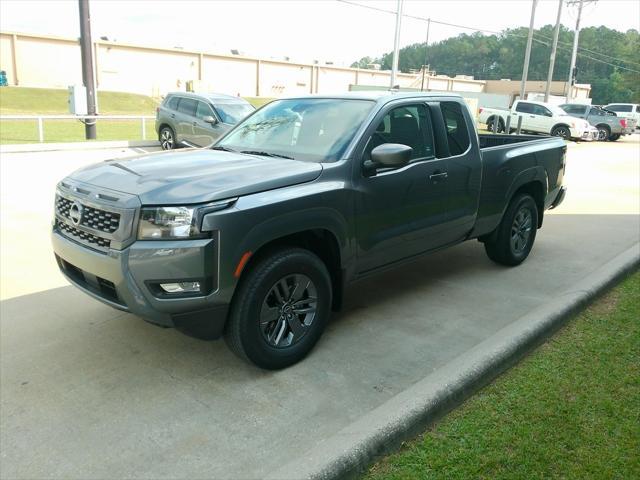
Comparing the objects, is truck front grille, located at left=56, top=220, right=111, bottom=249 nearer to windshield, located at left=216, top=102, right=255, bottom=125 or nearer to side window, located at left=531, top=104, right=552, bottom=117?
windshield, located at left=216, top=102, right=255, bottom=125

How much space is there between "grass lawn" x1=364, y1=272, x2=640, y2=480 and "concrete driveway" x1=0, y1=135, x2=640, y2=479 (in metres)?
0.50

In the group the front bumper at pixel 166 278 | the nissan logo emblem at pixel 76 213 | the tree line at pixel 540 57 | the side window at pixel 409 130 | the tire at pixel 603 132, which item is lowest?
the tire at pixel 603 132

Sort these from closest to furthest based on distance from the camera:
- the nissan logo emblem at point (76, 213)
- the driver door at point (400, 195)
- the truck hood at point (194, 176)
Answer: the truck hood at point (194, 176) → the nissan logo emblem at point (76, 213) → the driver door at point (400, 195)

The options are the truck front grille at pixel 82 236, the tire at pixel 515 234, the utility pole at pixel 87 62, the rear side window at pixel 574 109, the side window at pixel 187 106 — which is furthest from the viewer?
the rear side window at pixel 574 109

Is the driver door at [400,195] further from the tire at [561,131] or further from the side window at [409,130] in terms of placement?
the tire at [561,131]

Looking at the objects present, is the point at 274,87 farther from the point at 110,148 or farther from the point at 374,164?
the point at 374,164

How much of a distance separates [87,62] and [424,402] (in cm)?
1763

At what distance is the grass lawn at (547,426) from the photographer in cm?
276

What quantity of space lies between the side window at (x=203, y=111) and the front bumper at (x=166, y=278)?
1134 centimetres

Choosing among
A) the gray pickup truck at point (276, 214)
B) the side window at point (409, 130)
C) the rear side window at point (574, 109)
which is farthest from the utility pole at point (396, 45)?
the side window at point (409, 130)

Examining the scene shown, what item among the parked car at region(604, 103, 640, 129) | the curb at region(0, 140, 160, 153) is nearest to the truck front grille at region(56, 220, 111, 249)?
the curb at region(0, 140, 160, 153)

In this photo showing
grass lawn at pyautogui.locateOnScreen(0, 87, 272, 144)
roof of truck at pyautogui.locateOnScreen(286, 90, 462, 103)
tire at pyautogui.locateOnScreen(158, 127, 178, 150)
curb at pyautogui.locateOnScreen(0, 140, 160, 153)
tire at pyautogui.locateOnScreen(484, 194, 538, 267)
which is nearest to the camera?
roof of truck at pyautogui.locateOnScreen(286, 90, 462, 103)

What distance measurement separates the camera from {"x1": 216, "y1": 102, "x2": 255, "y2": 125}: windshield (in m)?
14.2

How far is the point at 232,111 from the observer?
1453 cm
